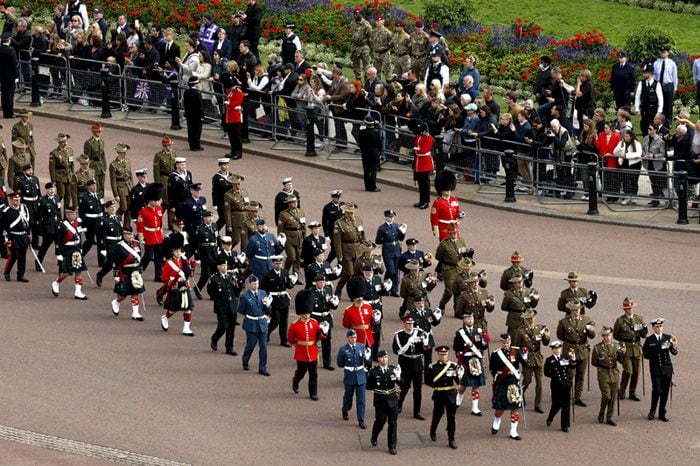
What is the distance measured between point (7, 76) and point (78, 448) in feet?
57.4

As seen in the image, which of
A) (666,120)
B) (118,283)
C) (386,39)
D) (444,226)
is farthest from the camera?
(386,39)

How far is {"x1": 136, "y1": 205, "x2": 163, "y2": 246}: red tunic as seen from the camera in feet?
95.8

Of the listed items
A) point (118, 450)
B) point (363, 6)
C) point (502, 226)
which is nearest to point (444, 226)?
point (502, 226)

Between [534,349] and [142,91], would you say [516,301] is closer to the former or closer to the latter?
[534,349]

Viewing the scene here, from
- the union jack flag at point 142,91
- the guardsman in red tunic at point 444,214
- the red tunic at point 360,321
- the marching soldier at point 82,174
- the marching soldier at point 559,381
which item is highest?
the union jack flag at point 142,91

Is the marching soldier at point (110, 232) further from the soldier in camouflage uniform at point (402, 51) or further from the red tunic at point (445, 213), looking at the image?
the soldier in camouflage uniform at point (402, 51)

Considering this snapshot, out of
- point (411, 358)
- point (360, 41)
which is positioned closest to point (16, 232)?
point (411, 358)

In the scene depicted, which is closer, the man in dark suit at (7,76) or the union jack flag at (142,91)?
the man in dark suit at (7,76)

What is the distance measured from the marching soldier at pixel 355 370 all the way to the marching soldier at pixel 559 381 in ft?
8.08

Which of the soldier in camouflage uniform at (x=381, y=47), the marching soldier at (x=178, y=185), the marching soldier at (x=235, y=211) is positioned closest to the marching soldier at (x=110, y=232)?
the marching soldier at (x=178, y=185)

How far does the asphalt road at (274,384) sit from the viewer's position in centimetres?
2275

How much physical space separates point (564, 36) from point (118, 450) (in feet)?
80.5

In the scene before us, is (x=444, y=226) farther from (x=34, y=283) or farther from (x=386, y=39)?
(x=386, y=39)

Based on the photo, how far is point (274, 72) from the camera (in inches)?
1451
